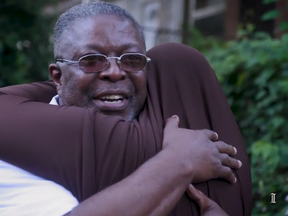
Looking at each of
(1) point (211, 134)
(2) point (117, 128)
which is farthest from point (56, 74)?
(1) point (211, 134)

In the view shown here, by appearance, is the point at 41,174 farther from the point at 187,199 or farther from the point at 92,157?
the point at 187,199

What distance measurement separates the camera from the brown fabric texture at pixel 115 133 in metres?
2.43

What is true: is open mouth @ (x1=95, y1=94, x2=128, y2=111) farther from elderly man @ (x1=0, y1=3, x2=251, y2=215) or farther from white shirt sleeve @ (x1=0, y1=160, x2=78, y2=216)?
white shirt sleeve @ (x1=0, y1=160, x2=78, y2=216)

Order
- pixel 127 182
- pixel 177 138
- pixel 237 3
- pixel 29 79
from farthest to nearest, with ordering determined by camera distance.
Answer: pixel 237 3
pixel 29 79
pixel 177 138
pixel 127 182

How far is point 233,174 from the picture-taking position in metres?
2.63

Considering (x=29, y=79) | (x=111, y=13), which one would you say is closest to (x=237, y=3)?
(x=29, y=79)

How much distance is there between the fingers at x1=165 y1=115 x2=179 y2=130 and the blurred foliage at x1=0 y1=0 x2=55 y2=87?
5.44 metres

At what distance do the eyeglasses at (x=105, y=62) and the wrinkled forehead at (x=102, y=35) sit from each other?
1.1 inches

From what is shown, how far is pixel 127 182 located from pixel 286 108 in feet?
9.89

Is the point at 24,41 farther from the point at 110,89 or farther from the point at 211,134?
the point at 211,134

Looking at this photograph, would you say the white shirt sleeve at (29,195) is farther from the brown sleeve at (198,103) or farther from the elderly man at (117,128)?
the brown sleeve at (198,103)

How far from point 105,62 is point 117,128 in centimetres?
30

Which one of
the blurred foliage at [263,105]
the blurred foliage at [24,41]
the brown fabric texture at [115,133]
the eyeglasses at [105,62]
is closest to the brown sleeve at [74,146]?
the brown fabric texture at [115,133]

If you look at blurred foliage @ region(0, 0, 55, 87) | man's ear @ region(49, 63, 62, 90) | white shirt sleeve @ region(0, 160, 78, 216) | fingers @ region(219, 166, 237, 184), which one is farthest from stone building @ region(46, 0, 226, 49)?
white shirt sleeve @ region(0, 160, 78, 216)
